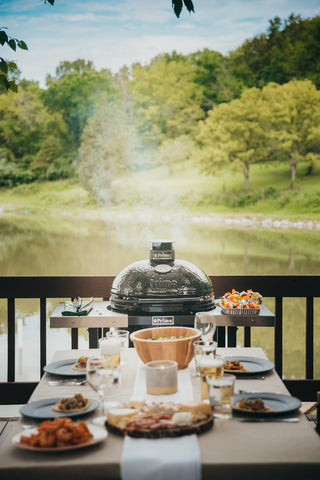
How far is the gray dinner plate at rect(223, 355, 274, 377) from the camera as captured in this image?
1.86 meters

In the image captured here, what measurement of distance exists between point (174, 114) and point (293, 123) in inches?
141

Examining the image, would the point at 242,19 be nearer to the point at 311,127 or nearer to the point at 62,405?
the point at 311,127

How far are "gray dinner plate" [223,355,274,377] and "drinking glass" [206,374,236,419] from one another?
363 mm

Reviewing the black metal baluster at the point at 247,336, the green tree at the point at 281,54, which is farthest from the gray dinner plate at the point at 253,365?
the green tree at the point at 281,54

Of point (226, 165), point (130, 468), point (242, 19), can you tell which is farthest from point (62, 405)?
point (242, 19)

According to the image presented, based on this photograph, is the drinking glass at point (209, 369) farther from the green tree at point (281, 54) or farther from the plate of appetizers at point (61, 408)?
the green tree at point (281, 54)

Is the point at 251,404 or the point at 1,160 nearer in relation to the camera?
the point at 251,404

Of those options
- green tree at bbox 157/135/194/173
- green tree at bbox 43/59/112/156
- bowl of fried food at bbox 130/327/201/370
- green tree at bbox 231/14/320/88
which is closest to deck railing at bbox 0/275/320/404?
bowl of fried food at bbox 130/327/201/370

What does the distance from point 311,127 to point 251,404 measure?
16.8m

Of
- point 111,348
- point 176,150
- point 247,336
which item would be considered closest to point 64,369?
point 111,348

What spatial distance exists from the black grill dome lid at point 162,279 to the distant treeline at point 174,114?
14.2 m

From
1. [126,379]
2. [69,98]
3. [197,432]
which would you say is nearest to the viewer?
[197,432]

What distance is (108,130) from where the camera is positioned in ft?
58.8

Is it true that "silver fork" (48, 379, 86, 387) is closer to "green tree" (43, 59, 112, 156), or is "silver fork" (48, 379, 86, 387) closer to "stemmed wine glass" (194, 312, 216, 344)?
"stemmed wine glass" (194, 312, 216, 344)
